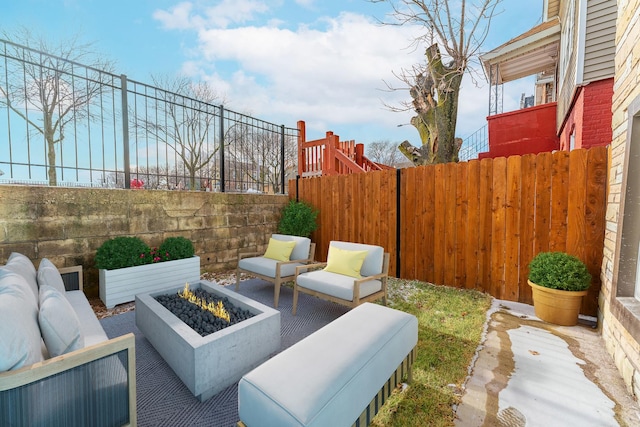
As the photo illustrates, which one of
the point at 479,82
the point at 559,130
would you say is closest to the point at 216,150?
the point at 479,82

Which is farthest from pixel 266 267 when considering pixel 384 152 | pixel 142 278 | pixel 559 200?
pixel 384 152

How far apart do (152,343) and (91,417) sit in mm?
1179

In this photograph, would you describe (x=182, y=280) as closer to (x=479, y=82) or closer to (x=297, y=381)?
(x=297, y=381)

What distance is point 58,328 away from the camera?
1.45m

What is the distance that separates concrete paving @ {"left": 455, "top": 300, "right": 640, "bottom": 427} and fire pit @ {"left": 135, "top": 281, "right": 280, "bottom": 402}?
4.95 feet

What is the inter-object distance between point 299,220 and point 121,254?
10.1 feet

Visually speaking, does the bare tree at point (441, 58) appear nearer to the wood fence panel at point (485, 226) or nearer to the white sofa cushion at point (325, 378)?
the wood fence panel at point (485, 226)

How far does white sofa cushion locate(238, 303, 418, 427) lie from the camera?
1163 mm

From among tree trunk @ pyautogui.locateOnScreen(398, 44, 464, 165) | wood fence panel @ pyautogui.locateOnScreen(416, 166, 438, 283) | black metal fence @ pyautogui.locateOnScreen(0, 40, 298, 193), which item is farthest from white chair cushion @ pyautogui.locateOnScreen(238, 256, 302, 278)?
tree trunk @ pyautogui.locateOnScreen(398, 44, 464, 165)

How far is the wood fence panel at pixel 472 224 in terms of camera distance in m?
4.06

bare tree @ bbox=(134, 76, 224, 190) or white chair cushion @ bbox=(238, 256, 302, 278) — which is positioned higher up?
bare tree @ bbox=(134, 76, 224, 190)

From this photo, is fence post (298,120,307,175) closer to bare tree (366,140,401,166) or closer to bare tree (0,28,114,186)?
bare tree (0,28,114,186)

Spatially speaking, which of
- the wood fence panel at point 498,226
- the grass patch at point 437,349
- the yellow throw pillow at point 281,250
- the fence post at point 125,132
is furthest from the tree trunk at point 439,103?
the fence post at point 125,132

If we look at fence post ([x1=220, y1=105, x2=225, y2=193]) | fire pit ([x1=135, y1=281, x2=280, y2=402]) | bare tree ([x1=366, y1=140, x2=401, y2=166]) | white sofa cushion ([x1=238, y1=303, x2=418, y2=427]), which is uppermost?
bare tree ([x1=366, y1=140, x2=401, y2=166])
